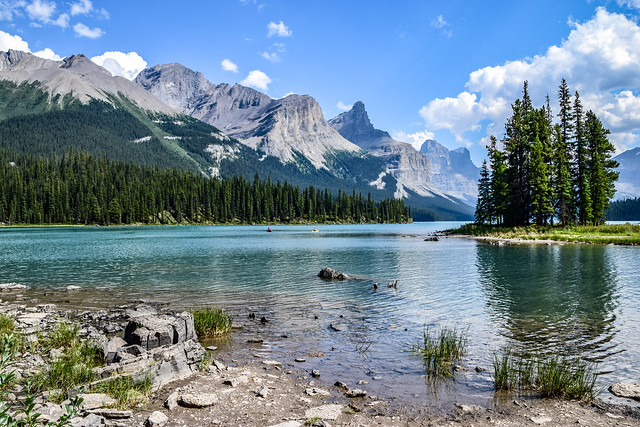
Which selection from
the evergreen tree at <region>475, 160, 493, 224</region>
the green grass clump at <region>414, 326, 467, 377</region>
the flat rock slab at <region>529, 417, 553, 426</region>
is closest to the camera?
the flat rock slab at <region>529, 417, 553, 426</region>

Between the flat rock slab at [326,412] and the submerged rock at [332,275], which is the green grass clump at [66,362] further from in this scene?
the submerged rock at [332,275]

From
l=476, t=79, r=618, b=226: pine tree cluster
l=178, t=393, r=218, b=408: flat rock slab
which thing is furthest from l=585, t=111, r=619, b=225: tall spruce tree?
l=178, t=393, r=218, b=408: flat rock slab

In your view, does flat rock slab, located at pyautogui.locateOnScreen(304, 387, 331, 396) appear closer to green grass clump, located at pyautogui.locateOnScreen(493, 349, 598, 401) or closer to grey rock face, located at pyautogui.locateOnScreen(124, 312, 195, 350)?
green grass clump, located at pyautogui.locateOnScreen(493, 349, 598, 401)

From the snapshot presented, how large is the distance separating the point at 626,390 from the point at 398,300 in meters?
15.4

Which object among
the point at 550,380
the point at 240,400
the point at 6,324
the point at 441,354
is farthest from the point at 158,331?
the point at 550,380

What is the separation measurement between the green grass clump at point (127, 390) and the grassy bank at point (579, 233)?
7546 centimetres

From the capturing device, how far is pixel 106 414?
380 inches

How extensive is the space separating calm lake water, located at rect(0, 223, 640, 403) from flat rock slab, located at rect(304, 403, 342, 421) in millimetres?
2042

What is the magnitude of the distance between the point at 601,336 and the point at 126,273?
3966 cm

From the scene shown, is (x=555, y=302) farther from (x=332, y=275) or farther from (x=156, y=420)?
(x=156, y=420)

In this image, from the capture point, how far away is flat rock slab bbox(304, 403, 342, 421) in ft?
33.5

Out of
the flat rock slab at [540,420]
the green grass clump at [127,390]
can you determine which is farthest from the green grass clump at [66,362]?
the flat rock slab at [540,420]

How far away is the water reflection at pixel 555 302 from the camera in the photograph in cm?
1698

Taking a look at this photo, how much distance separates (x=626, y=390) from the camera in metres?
11.8
